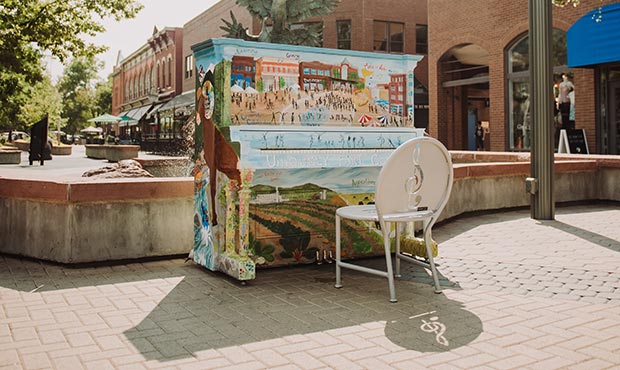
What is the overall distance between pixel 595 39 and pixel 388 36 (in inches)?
754

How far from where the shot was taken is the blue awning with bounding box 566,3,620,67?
48.0 ft

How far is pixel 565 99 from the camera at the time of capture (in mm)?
17922

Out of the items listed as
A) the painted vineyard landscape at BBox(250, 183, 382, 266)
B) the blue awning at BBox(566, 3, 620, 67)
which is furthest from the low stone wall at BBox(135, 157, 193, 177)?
the blue awning at BBox(566, 3, 620, 67)

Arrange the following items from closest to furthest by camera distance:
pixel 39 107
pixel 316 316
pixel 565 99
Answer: pixel 316 316 → pixel 565 99 → pixel 39 107

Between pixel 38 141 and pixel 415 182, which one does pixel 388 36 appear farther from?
pixel 415 182

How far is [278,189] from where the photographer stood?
5.80 metres

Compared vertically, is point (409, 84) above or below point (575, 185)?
above

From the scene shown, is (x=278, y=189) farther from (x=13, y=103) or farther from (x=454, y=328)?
(x=13, y=103)

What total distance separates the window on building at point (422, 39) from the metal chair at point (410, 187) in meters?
31.4

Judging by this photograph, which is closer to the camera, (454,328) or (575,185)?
(454,328)

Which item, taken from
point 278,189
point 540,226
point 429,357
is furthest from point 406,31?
point 429,357

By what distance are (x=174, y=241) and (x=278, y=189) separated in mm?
1281

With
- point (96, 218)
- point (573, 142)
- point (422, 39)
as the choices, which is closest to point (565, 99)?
point (573, 142)

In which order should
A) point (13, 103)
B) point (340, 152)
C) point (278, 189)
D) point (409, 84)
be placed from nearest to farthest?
point (340, 152) < point (278, 189) < point (409, 84) < point (13, 103)
